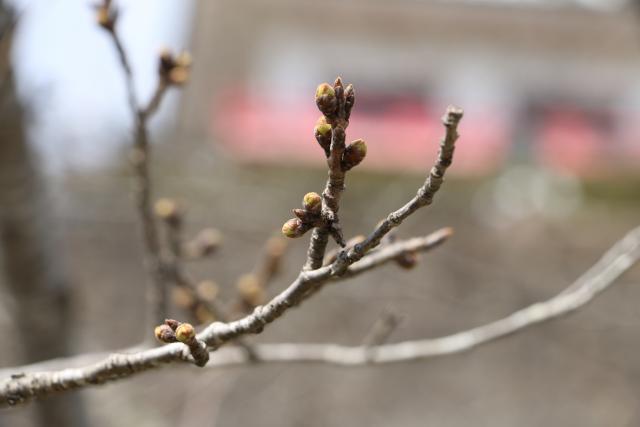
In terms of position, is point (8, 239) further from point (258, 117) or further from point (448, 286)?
point (258, 117)

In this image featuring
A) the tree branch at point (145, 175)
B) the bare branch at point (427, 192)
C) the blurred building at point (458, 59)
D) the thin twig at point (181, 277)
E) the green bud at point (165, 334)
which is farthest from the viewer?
the blurred building at point (458, 59)


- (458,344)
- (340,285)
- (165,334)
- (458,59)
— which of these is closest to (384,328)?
(458,344)

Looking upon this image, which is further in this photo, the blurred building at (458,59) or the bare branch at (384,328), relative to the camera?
the blurred building at (458,59)

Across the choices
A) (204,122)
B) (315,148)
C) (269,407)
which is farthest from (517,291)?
(204,122)

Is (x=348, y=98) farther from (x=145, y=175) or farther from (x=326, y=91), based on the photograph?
(x=145, y=175)

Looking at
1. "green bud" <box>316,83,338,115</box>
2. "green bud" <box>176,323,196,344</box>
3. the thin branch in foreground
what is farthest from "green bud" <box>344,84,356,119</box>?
the thin branch in foreground

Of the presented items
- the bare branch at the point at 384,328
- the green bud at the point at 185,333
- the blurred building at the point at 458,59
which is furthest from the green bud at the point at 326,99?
the blurred building at the point at 458,59

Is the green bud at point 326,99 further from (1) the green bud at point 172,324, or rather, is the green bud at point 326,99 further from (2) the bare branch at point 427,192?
(1) the green bud at point 172,324
